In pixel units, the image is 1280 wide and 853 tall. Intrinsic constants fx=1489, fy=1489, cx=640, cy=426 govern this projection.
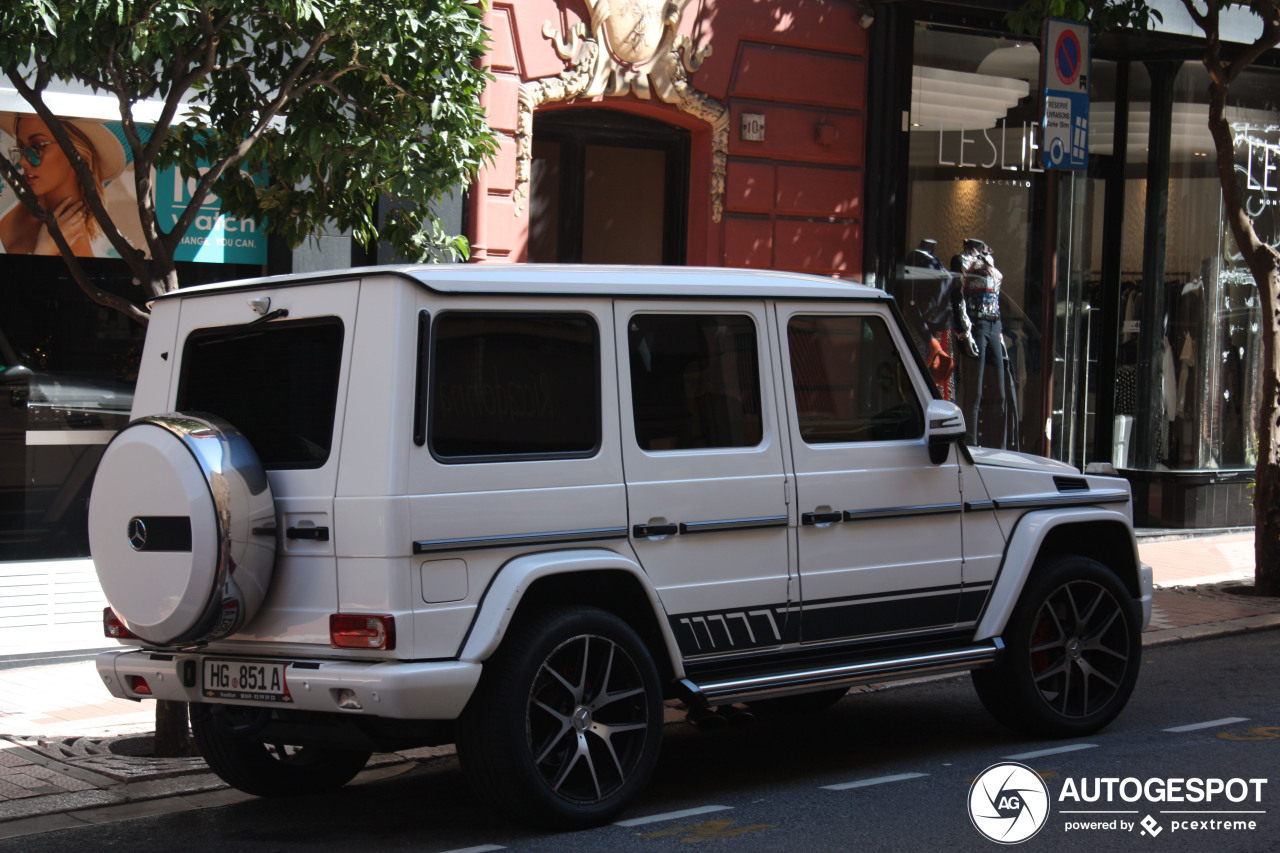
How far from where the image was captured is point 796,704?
7.81 meters

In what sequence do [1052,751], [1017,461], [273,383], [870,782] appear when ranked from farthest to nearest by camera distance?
[1017,461] → [1052,751] → [870,782] → [273,383]

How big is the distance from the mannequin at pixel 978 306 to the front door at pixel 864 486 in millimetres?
8339

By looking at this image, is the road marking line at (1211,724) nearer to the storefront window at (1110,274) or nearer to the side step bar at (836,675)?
the side step bar at (836,675)

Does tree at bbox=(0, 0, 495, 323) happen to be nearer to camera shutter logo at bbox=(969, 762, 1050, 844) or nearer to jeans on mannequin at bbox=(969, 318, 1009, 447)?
camera shutter logo at bbox=(969, 762, 1050, 844)

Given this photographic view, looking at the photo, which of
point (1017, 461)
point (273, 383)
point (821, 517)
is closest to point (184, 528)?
point (273, 383)

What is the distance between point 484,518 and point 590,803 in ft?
3.71

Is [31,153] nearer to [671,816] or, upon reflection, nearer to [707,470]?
[707,470]

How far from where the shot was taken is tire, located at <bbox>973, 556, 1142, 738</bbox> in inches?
268

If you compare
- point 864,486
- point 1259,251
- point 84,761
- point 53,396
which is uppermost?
point 1259,251

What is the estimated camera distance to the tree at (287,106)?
23.1 ft

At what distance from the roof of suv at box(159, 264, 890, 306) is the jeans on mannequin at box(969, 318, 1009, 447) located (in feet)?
28.0

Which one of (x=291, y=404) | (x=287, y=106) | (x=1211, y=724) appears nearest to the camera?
(x=291, y=404)

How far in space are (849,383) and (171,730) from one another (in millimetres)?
3529

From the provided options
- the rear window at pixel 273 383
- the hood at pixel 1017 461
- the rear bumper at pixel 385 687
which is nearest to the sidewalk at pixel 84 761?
the rear bumper at pixel 385 687
